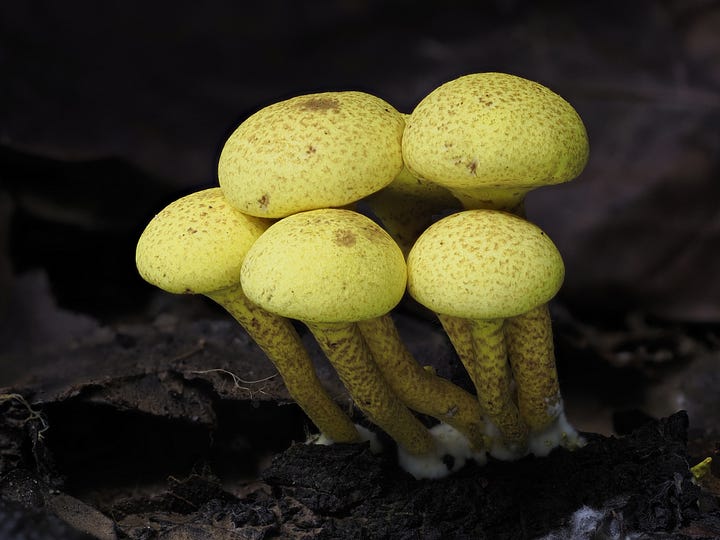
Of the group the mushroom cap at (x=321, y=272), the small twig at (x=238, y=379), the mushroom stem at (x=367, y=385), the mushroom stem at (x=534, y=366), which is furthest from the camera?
the small twig at (x=238, y=379)

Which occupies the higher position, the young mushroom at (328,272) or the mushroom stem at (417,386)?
the young mushroom at (328,272)

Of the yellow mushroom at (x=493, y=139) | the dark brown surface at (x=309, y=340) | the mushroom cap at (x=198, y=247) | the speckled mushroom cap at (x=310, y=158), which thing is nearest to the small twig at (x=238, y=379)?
the dark brown surface at (x=309, y=340)

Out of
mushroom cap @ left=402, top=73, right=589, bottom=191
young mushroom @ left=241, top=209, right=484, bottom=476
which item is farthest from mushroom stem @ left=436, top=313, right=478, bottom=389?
mushroom cap @ left=402, top=73, right=589, bottom=191

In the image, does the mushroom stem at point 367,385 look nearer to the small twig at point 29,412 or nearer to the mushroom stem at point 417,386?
the mushroom stem at point 417,386

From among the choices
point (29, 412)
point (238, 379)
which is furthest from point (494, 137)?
point (29, 412)

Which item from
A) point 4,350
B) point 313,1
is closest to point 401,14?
point 313,1

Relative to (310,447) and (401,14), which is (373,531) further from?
(401,14)

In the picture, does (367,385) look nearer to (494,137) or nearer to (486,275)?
(486,275)
